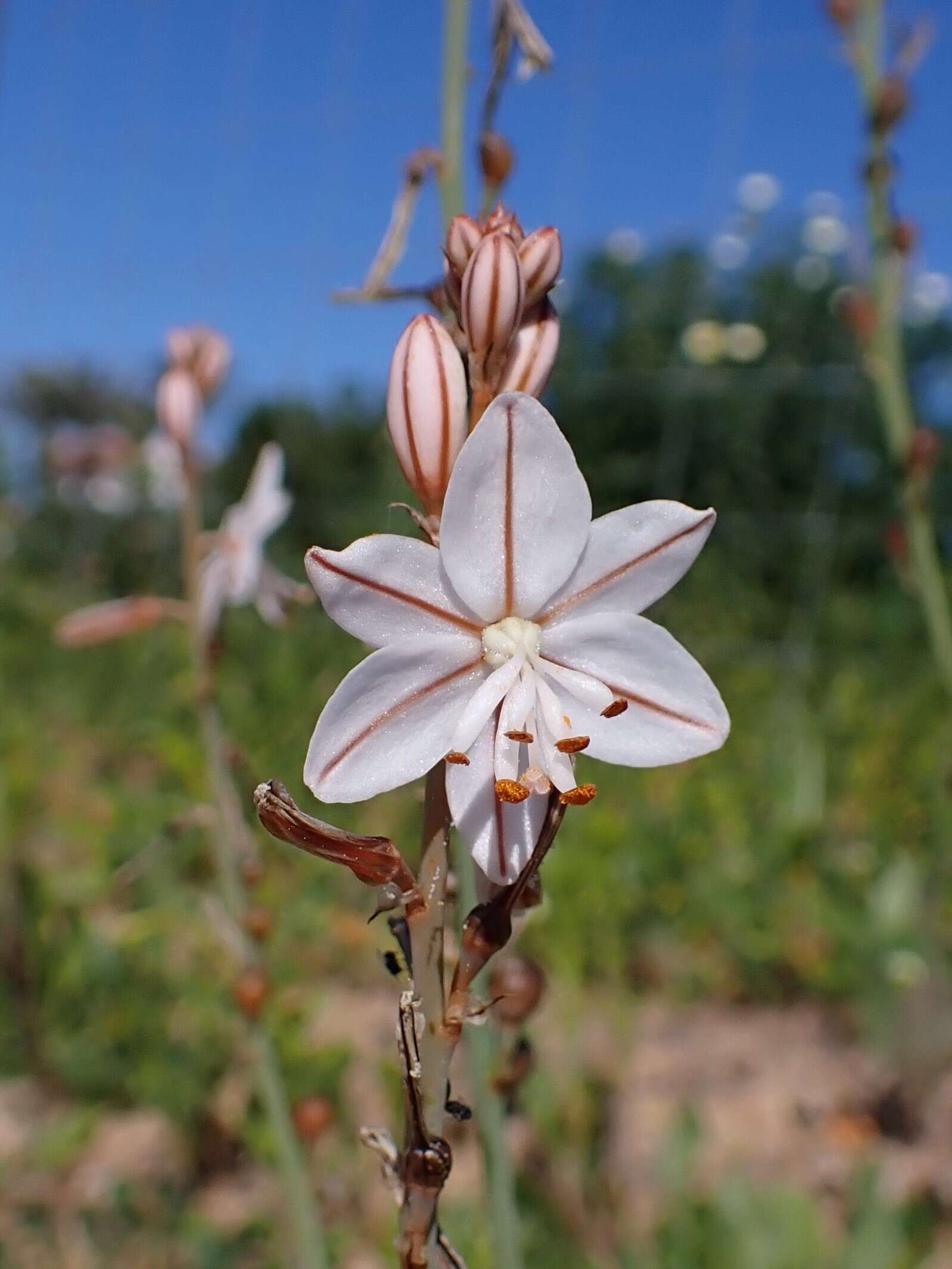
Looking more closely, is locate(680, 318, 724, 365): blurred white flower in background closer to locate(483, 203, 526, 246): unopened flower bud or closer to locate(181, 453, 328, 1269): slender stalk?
locate(181, 453, 328, 1269): slender stalk

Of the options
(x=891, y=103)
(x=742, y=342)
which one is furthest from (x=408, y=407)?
(x=742, y=342)

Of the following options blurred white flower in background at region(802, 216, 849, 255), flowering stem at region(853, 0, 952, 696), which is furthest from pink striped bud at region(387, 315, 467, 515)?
blurred white flower in background at region(802, 216, 849, 255)

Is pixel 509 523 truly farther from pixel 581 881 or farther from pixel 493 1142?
pixel 581 881

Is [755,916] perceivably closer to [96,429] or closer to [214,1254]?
[214,1254]

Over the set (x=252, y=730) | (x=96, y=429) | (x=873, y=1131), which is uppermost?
(x=96, y=429)

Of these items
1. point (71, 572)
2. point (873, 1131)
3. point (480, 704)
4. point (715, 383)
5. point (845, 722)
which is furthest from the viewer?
point (71, 572)

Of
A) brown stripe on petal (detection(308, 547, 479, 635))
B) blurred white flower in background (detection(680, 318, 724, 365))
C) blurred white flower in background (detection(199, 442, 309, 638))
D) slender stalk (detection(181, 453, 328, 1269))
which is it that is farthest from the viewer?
blurred white flower in background (detection(680, 318, 724, 365))

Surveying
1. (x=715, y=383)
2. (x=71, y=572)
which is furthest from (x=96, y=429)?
(x=715, y=383)
